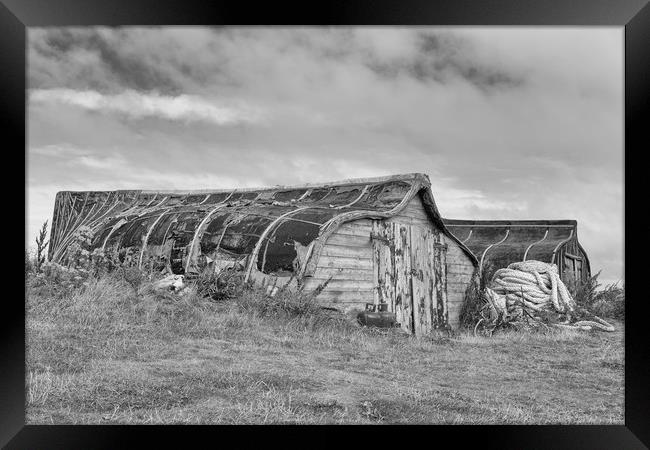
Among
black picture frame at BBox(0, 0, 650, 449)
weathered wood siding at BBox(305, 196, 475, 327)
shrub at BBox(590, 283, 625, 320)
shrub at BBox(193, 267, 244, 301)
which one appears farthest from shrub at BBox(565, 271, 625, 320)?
black picture frame at BBox(0, 0, 650, 449)

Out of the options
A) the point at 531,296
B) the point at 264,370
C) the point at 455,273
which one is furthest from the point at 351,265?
the point at 531,296

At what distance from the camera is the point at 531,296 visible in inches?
590

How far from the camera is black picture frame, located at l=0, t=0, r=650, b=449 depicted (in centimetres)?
460

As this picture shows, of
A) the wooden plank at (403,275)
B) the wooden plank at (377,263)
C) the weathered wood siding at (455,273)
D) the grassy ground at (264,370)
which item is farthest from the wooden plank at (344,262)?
the weathered wood siding at (455,273)

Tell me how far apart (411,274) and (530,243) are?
33.5 feet

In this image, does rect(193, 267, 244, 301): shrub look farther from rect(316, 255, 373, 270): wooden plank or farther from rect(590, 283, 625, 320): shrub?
rect(590, 283, 625, 320): shrub

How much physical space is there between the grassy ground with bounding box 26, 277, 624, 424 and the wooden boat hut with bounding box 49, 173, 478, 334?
1120 millimetres

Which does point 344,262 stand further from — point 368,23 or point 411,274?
point 368,23

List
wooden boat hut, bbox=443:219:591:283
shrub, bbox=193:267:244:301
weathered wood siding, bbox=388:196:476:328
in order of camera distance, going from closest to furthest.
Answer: shrub, bbox=193:267:244:301 < weathered wood siding, bbox=388:196:476:328 < wooden boat hut, bbox=443:219:591:283

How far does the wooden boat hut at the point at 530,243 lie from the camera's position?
20016 mm

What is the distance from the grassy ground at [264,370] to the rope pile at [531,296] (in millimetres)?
3483

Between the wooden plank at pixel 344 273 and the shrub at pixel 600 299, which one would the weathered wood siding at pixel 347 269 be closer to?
the wooden plank at pixel 344 273

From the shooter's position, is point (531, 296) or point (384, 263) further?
point (531, 296)
